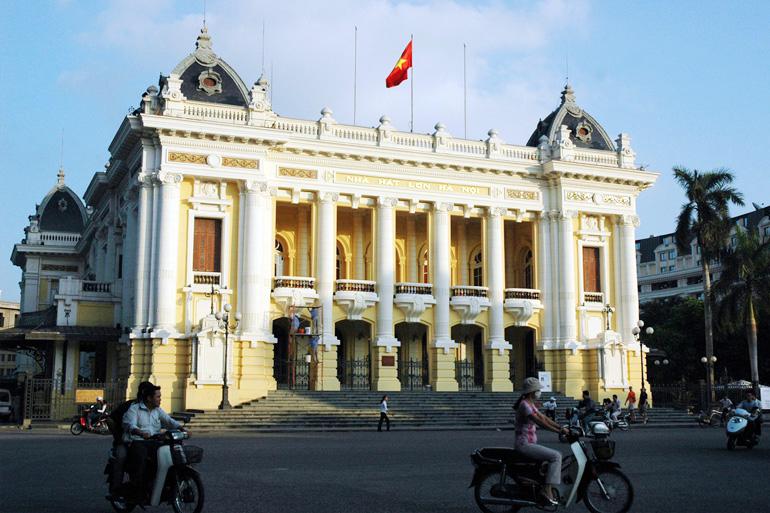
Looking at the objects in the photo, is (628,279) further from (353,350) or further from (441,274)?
(353,350)

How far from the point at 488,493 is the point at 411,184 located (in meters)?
34.1

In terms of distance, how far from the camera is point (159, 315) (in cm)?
3841

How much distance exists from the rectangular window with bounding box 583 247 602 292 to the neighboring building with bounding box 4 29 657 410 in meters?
0.09

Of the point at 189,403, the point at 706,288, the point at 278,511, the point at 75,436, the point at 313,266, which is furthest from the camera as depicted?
the point at 706,288

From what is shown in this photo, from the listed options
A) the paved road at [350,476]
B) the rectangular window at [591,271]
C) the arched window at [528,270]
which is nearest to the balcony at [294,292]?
the arched window at [528,270]

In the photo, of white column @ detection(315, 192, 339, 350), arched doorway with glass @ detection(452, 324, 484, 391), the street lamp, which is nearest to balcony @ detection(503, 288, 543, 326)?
arched doorway with glass @ detection(452, 324, 484, 391)

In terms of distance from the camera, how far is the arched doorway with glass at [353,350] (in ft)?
147

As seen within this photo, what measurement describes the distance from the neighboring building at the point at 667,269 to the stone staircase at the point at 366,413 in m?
48.7

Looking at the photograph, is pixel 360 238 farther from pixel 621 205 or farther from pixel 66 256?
pixel 66 256

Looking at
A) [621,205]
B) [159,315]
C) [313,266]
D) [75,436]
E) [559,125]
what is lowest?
[75,436]

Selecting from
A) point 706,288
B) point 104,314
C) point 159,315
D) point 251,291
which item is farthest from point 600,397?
point 104,314

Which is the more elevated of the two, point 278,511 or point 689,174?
point 689,174

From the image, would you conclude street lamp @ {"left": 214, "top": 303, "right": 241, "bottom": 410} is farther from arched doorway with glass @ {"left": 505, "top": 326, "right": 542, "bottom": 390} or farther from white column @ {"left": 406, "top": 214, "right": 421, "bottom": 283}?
arched doorway with glass @ {"left": 505, "top": 326, "right": 542, "bottom": 390}

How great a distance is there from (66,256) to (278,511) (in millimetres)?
62836
